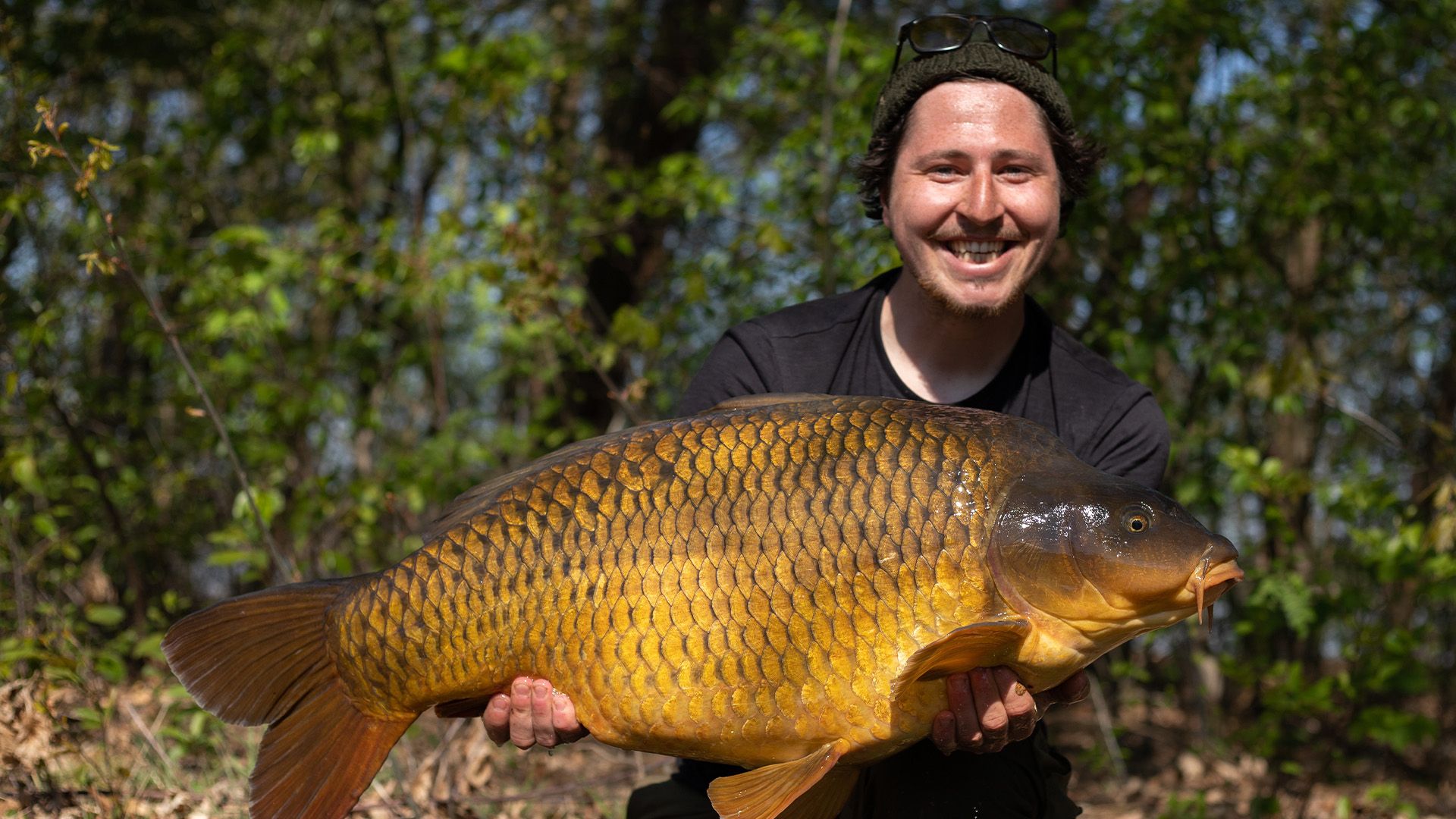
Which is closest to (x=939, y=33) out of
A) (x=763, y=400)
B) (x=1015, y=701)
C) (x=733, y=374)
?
(x=733, y=374)

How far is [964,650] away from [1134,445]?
62 cm

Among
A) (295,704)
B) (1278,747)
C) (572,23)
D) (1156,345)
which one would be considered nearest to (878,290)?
(295,704)

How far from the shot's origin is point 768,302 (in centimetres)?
353

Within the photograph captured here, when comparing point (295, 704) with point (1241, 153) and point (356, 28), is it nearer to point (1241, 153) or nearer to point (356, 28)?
point (1241, 153)

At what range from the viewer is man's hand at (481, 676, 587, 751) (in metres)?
1.44

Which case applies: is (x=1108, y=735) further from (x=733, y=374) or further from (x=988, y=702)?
(x=988, y=702)

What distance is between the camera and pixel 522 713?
1469mm

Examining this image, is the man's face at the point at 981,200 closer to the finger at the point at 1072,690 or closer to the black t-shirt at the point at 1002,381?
the black t-shirt at the point at 1002,381

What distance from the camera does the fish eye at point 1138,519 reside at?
1.30 m

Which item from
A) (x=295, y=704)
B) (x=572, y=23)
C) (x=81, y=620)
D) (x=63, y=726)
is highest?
(x=572, y=23)

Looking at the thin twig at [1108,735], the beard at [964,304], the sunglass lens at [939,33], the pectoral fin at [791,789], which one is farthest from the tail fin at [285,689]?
the thin twig at [1108,735]

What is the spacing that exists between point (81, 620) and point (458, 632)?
2571 millimetres

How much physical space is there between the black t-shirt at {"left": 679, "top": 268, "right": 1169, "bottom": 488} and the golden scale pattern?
405 millimetres

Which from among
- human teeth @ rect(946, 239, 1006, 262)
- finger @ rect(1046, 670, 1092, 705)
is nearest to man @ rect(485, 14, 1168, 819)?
human teeth @ rect(946, 239, 1006, 262)
